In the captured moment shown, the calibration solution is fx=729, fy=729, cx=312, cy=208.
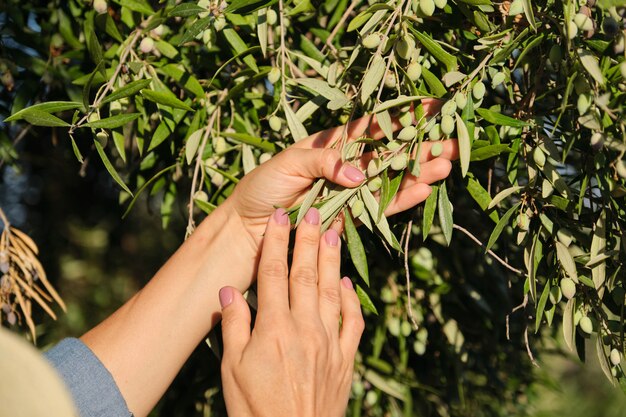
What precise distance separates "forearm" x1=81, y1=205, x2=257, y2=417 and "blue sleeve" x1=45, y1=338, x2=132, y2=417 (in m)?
0.02

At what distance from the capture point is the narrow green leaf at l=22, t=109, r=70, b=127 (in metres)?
1.01

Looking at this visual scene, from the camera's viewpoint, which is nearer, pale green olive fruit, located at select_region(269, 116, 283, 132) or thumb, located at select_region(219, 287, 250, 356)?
thumb, located at select_region(219, 287, 250, 356)

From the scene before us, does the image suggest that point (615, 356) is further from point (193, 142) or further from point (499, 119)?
point (193, 142)

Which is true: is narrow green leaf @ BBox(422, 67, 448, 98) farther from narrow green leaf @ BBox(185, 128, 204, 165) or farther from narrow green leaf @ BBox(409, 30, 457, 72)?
narrow green leaf @ BBox(185, 128, 204, 165)

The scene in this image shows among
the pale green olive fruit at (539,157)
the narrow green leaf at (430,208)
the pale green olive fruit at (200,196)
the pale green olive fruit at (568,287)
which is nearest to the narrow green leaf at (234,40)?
the pale green olive fruit at (200,196)

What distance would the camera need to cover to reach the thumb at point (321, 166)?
1.00 meters

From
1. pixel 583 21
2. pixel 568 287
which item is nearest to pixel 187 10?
pixel 583 21

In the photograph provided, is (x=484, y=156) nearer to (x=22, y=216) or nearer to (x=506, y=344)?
(x=506, y=344)

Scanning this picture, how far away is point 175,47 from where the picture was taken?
1.34 meters

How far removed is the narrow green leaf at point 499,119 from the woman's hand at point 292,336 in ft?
0.88

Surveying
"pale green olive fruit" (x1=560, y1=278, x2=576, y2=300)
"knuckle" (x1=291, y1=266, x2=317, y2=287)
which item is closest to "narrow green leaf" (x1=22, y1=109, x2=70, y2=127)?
"knuckle" (x1=291, y1=266, x2=317, y2=287)

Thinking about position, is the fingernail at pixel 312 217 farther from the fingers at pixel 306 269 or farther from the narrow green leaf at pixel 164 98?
the narrow green leaf at pixel 164 98

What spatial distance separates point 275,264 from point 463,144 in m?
0.32

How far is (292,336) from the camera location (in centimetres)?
101
